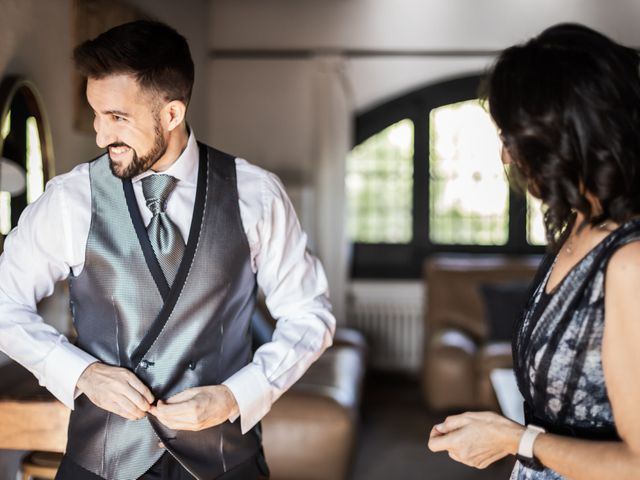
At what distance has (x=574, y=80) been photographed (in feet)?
3.58

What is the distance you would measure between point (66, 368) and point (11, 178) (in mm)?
1679

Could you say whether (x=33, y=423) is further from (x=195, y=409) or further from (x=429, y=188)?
(x=429, y=188)

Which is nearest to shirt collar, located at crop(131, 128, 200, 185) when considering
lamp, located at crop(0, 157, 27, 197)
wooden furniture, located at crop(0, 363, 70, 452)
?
→ wooden furniture, located at crop(0, 363, 70, 452)

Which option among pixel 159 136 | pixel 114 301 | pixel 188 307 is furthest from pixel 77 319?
pixel 159 136

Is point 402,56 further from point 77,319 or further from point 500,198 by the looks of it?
point 77,319

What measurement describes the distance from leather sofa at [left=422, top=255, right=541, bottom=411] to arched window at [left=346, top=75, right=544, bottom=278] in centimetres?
47

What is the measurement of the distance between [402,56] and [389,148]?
72 centimetres

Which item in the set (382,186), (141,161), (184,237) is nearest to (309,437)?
(184,237)

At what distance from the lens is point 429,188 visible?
20.0ft

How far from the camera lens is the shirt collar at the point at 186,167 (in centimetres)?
155

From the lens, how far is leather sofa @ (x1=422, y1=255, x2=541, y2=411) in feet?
15.6

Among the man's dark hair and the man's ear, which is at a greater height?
the man's dark hair

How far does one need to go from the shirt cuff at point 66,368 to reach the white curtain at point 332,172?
14.5 feet

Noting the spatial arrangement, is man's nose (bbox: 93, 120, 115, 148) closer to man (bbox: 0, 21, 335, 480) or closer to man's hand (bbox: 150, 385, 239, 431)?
man (bbox: 0, 21, 335, 480)
